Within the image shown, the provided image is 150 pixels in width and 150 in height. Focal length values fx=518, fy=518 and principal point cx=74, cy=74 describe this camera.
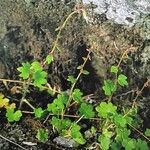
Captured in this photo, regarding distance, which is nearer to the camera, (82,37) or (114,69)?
(114,69)

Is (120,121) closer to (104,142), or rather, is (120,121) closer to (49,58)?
(104,142)

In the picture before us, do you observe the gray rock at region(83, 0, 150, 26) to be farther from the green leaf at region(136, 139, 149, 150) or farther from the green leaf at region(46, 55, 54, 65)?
the green leaf at region(136, 139, 149, 150)

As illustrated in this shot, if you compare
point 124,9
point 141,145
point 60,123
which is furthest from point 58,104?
point 124,9

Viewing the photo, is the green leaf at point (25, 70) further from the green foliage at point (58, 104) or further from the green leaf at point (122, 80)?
the green leaf at point (122, 80)

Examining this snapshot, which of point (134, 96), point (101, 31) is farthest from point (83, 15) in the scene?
point (134, 96)

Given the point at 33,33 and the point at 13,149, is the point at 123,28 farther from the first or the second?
the point at 13,149

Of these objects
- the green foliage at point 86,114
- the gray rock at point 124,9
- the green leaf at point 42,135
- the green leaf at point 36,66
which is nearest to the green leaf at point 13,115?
the green foliage at point 86,114
